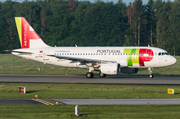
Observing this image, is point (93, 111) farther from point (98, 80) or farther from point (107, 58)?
point (107, 58)

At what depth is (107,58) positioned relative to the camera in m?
40.9

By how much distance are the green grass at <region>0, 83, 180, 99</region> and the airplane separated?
7312 mm

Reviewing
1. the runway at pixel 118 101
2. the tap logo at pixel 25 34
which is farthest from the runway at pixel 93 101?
the tap logo at pixel 25 34

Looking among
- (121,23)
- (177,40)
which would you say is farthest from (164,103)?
(121,23)

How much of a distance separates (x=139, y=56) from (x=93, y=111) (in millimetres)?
21768

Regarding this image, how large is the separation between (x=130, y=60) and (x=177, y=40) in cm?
7030

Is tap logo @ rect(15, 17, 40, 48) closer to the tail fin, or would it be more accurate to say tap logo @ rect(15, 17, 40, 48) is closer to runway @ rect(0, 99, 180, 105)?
the tail fin

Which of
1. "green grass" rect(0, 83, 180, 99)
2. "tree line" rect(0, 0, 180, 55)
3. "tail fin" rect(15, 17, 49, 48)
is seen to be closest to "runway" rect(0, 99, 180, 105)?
"green grass" rect(0, 83, 180, 99)

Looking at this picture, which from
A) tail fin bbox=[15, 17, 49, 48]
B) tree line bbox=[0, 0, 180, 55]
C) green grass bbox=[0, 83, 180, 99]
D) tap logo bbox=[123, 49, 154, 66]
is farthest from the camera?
tree line bbox=[0, 0, 180, 55]

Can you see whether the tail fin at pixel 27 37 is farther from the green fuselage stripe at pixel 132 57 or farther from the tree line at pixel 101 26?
the tree line at pixel 101 26

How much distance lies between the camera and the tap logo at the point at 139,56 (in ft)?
130

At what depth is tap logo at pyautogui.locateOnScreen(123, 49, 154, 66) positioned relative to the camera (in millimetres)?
39656

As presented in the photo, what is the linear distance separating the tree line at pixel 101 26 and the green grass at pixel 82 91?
77937 mm

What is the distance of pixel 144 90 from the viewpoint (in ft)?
95.1
